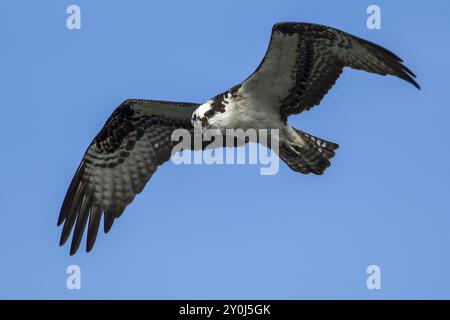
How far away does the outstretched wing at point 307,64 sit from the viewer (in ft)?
35.5

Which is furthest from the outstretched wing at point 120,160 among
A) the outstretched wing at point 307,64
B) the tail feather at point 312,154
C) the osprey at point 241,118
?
the tail feather at point 312,154

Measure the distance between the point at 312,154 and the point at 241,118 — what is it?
1176 millimetres

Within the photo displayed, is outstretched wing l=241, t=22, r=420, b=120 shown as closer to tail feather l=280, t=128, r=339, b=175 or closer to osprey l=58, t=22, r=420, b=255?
osprey l=58, t=22, r=420, b=255

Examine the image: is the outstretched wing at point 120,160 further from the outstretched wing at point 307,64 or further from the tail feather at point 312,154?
the tail feather at point 312,154

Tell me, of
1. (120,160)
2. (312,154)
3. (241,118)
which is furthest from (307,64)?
(120,160)

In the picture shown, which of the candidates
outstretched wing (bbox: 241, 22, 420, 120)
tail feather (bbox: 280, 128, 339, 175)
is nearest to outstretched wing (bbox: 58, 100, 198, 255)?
outstretched wing (bbox: 241, 22, 420, 120)

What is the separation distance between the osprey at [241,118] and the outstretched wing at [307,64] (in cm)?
1

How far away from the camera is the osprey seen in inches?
433

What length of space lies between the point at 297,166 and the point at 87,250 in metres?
3.18

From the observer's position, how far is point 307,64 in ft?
37.4

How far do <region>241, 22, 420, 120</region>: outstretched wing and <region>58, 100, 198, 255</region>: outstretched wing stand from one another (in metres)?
1.41

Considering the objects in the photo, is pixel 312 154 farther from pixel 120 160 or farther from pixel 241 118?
pixel 120 160
